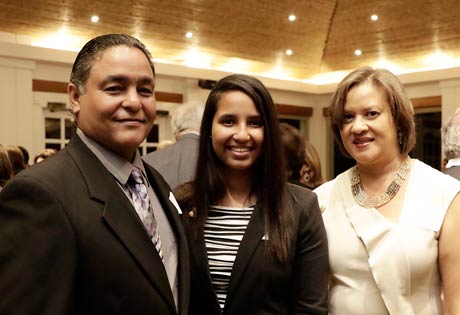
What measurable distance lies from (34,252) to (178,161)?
2.36 meters

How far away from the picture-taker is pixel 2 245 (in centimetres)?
124

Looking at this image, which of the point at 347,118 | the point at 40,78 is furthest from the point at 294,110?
the point at 347,118

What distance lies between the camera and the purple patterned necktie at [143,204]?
1533 millimetres

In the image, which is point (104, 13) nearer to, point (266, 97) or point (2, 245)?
point (266, 97)

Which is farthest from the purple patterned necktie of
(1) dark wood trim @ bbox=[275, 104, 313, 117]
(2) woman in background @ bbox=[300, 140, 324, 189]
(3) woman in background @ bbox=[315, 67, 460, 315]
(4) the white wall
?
(1) dark wood trim @ bbox=[275, 104, 313, 117]

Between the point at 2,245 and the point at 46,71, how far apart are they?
802 centimetres

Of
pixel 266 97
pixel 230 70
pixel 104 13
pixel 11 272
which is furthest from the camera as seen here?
pixel 230 70

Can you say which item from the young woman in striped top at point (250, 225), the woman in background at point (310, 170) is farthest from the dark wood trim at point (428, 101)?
the young woman in striped top at point (250, 225)

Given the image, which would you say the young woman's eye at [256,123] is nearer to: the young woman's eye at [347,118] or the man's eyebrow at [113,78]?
the young woman's eye at [347,118]

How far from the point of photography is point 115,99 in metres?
1.43

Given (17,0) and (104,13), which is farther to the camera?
(104,13)

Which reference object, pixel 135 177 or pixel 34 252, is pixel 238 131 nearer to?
pixel 135 177

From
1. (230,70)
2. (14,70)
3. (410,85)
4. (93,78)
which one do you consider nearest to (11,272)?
(93,78)

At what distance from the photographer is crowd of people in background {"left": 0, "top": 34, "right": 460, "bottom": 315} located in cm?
143
